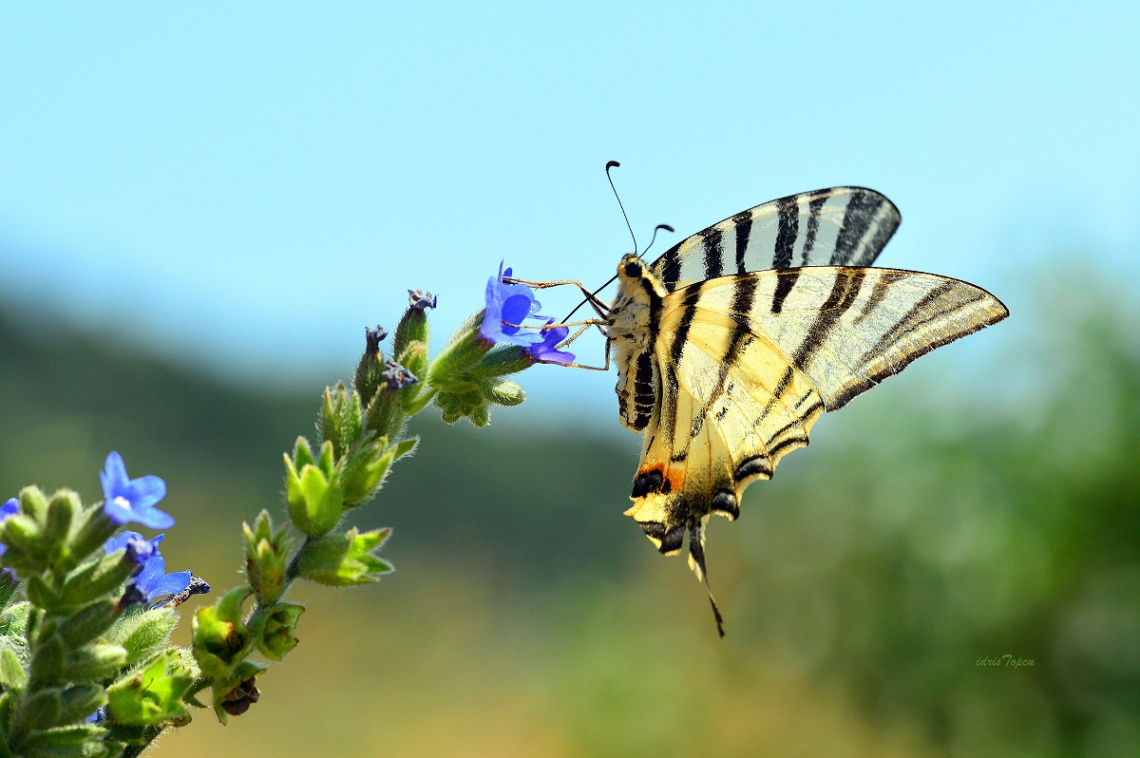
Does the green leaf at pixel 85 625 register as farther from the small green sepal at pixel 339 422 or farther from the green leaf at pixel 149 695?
the small green sepal at pixel 339 422

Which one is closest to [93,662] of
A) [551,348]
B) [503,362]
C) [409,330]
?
[409,330]

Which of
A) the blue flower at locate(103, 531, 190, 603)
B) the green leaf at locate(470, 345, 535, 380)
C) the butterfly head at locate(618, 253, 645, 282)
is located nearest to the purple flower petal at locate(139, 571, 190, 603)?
the blue flower at locate(103, 531, 190, 603)

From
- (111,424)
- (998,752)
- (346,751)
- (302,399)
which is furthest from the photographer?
(302,399)

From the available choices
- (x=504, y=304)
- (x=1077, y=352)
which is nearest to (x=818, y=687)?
(x=1077, y=352)

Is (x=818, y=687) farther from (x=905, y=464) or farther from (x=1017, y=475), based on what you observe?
(x=1017, y=475)

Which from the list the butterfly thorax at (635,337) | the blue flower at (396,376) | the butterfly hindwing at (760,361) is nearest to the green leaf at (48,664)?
the blue flower at (396,376)

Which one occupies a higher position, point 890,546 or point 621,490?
point 890,546

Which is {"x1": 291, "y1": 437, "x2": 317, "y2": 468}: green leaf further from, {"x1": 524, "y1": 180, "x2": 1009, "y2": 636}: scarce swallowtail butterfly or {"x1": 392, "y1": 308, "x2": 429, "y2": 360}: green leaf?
{"x1": 524, "y1": 180, "x2": 1009, "y2": 636}: scarce swallowtail butterfly
